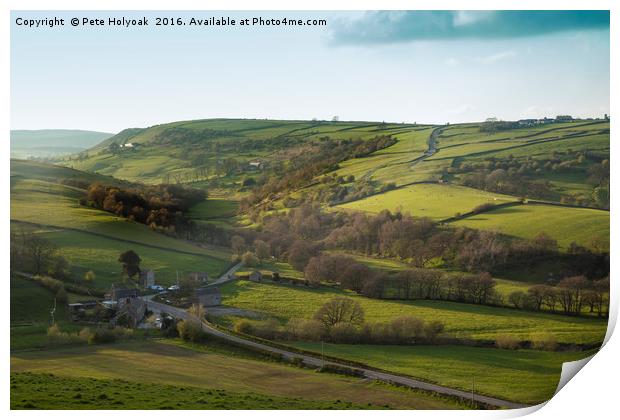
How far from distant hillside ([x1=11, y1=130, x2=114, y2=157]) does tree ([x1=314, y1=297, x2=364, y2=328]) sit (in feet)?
21.9

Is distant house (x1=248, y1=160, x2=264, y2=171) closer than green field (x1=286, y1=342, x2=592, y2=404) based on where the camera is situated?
No

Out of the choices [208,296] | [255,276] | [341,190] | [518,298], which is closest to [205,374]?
[208,296]

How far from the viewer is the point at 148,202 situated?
14.0 metres

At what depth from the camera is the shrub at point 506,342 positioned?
12539 millimetres

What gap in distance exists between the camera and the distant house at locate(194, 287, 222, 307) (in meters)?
13.3

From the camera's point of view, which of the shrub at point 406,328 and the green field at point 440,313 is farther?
the shrub at point 406,328

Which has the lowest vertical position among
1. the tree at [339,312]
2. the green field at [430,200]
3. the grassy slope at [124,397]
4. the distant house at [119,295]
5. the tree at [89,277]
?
the grassy slope at [124,397]

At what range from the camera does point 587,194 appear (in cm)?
1334

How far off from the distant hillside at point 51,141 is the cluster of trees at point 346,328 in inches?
231

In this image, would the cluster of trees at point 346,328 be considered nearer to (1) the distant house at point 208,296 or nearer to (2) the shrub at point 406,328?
(2) the shrub at point 406,328

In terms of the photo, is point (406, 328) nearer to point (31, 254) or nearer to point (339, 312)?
point (339, 312)

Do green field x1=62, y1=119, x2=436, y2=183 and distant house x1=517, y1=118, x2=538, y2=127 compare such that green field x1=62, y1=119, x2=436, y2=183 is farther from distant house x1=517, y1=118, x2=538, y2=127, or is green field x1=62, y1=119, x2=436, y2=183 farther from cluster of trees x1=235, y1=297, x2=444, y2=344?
cluster of trees x1=235, y1=297, x2=444, y2=344

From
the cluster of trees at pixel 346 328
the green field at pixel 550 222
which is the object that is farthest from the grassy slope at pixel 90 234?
the green field at pixel 550 222

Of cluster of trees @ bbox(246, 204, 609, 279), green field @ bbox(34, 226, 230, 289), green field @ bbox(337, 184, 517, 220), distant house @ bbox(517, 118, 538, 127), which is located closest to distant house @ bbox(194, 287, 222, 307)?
green field @ bbox(34, 226, 230, 289)
